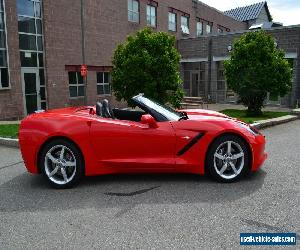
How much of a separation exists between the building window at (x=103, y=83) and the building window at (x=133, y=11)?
482 centimetres

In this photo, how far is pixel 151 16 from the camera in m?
25.2

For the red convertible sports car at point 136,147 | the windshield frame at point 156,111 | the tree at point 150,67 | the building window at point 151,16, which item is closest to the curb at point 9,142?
the red convertible sports car at point 136,147

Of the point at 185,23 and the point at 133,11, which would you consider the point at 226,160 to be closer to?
the point at 133,11

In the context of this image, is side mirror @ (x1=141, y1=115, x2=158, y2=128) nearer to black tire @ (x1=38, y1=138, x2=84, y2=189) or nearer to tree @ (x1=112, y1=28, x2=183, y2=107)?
black tire @ (x1=38, y1=138, x2=84, y2=189)

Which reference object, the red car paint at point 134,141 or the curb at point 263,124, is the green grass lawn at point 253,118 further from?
the red car paint at point 134,141

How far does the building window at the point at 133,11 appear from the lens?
74.9 ft

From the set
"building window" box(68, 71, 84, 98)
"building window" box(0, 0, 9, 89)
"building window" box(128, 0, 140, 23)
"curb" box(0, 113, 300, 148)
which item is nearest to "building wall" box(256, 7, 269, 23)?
"building window" box(128, 0, 140, 23)

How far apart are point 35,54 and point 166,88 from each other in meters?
7.66

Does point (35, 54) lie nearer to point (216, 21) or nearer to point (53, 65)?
point (53, 65)

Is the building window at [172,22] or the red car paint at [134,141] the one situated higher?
the building window at [172,22]

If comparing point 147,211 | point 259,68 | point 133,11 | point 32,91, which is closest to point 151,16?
point 133,11

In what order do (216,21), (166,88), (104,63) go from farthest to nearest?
1. (216,21)
2. (104,63)
3. (166,88)

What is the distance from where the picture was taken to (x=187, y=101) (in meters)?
18.3

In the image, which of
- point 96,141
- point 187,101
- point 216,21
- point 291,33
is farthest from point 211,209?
point 216,21
